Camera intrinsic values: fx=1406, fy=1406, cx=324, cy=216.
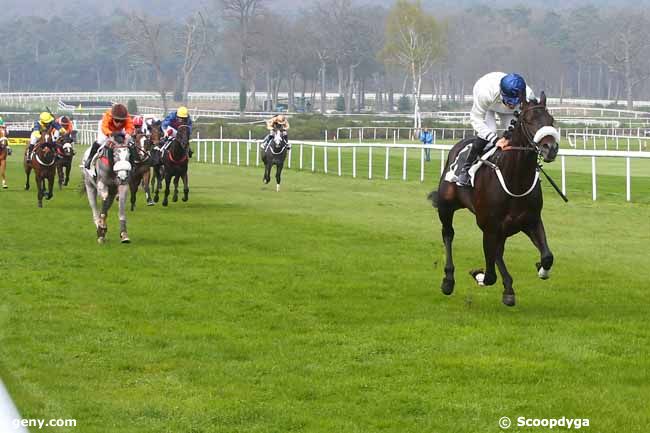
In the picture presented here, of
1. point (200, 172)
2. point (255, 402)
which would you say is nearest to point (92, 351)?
point (255, 402)

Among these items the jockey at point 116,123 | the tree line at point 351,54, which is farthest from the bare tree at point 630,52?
the jockey at point 116,123

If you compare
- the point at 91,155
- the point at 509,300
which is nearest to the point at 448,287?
the point at 509,300

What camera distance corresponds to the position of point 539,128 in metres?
10.2

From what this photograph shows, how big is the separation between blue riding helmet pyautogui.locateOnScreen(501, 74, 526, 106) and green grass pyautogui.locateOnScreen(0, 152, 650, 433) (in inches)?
63.4

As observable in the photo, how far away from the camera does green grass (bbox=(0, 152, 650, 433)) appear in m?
7.25

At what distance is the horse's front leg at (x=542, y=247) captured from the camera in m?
10.4

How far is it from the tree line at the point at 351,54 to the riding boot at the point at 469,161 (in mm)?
80891

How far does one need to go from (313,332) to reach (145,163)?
10493 millimetres

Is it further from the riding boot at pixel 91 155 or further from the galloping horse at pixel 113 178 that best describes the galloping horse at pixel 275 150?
the galloping horse at pixel 113 178

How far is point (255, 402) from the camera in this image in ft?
24.4

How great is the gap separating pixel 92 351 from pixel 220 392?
154 centimetres

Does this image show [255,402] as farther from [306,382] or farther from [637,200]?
[637,200]

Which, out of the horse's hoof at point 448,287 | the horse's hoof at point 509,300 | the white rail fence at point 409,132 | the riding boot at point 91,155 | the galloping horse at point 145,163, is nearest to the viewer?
the horse's hoof at point 509,300

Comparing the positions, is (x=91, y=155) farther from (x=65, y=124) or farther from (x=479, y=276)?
(x=65, y=124)
